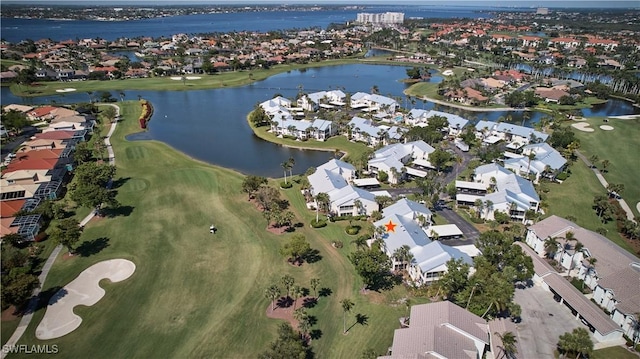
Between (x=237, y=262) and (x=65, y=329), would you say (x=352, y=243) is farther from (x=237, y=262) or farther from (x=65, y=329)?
(x=65, y=329)

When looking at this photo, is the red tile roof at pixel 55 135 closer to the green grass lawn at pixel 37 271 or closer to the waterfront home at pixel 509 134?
the green grass lawn at pixel 37 271

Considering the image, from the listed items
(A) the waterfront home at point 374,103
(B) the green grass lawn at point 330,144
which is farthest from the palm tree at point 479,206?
(A) the waterfront home at point 374,103

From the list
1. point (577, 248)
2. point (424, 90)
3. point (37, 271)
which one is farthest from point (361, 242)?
point (424, 90)

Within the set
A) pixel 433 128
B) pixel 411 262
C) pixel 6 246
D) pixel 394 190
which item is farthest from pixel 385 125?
pixel 6 246

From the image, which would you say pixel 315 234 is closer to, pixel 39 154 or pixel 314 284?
pixel 314 284

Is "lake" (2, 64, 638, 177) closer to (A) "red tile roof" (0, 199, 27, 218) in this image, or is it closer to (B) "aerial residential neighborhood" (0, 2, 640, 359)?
(B) "aerial residential neighborhood" (0, 2, 640, 359)

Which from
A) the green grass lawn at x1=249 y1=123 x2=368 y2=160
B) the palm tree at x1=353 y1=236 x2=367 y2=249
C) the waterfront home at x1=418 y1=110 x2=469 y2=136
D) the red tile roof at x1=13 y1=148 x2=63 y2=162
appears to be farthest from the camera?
the waterfront home at x1=418 y1=110 x2=469 y2=136

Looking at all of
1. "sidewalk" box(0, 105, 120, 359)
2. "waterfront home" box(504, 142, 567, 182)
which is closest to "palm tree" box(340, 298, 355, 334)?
"sidewalk" box(0, 105, 120, 359)
